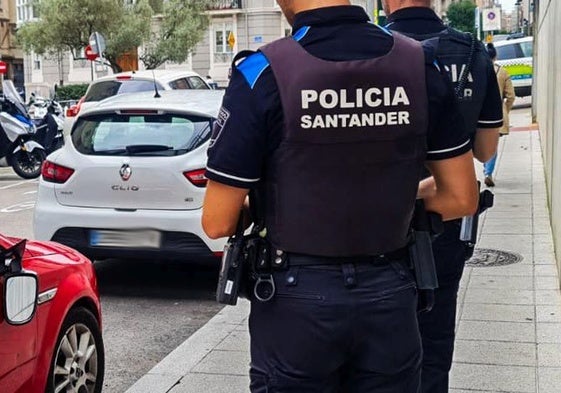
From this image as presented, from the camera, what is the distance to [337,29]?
2.40 meters

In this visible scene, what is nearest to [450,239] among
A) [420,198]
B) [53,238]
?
[420,198]

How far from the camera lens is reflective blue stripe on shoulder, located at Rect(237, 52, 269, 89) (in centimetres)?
232

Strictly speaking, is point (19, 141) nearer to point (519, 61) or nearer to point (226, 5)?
point (519, 61)

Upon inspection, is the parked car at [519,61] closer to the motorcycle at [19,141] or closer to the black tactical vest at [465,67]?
the motorcycle at [19,141]

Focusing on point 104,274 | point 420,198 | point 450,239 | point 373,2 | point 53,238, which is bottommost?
point 104,274

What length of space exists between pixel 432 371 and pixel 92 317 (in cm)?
185

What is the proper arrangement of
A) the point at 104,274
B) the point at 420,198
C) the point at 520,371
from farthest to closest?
the point at 104,274
the point at 520,371
the point at 420,198

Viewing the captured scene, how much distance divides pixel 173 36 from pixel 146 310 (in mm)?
Answer: 36475

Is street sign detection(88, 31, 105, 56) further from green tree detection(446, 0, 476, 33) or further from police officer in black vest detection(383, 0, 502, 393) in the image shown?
green tree detection(446, 0, 476, 33)

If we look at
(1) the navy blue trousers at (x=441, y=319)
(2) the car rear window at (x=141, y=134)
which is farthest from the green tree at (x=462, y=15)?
(1) the navy blue trousers at (x=441, y=319)

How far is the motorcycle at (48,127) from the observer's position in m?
16.0

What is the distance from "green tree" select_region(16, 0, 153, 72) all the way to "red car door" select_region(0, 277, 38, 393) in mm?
34865

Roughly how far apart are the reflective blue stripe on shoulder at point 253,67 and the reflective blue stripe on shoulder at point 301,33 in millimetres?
110

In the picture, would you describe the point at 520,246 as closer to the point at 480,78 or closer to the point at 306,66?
the point at 480,78
